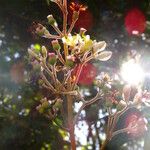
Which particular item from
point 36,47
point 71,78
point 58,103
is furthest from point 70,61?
point 36,47

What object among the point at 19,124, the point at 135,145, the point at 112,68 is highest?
the point at 112,68

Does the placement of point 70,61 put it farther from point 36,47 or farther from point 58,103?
point 36,47

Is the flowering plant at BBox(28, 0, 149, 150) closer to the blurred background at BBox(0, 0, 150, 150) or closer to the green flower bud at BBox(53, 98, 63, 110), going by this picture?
the green flower bud at BBox(53, 98, 63, 110)

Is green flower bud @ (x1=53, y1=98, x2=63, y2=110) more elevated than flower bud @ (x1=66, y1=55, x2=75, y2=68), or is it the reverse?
flower bud @ (x1=66, y1=55, x2=75, y2=68)

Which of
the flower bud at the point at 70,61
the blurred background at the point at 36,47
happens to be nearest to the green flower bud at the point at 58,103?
the flower bud at the point at 70,61

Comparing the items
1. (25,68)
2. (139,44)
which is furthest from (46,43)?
(139,44)

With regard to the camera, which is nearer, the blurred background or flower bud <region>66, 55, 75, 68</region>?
flower bud <region>66, 55, 75, 68</region>

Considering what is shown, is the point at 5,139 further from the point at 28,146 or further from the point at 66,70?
the point at 66,70

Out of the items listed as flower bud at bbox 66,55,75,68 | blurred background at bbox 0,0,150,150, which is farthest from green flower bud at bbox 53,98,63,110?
blurred background at bbox 0,0,150,150

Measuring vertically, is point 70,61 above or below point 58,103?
above
